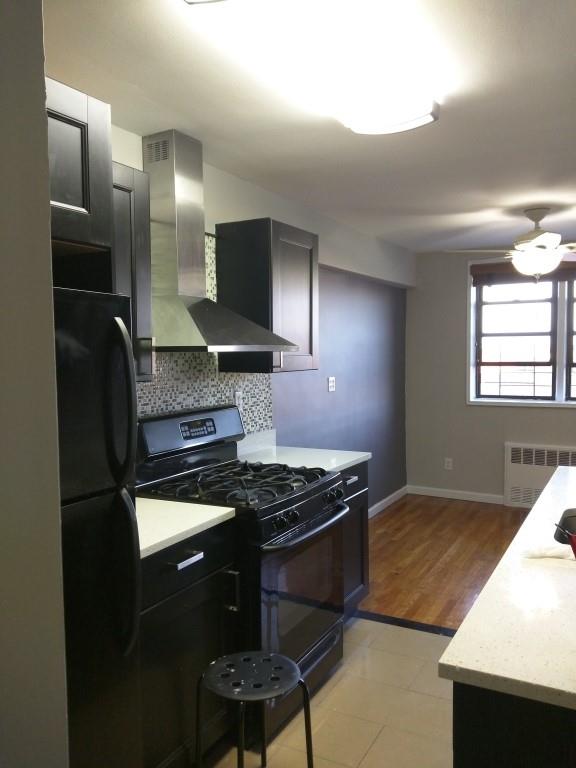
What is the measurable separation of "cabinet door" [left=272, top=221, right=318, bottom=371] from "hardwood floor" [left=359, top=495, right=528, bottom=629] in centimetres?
153

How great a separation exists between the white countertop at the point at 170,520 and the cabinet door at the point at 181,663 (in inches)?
7.8

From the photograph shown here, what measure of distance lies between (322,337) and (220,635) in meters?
2.71

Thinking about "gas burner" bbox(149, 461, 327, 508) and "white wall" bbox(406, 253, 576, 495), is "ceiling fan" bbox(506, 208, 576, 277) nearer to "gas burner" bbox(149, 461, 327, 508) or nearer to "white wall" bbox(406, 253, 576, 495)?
"white wall" bbox(406, 253, 576, 495)

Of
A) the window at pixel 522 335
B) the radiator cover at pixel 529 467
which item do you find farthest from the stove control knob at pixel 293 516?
the window at pixel 522 335

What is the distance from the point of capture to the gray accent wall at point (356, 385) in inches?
166

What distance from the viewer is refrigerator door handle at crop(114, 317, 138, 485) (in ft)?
5.16

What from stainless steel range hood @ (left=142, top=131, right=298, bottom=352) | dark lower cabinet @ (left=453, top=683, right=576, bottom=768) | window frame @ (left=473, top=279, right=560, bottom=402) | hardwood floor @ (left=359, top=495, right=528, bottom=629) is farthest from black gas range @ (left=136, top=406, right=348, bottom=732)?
window frame @ (left=473, top=279, right=560, bottom=402)

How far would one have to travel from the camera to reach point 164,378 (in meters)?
2.85

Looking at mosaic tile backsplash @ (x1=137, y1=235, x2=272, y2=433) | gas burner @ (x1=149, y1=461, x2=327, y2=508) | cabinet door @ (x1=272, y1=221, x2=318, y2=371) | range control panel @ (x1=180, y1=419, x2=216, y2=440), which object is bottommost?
gas burner @ (x1=149, y1=461, x2=327, y2=508)

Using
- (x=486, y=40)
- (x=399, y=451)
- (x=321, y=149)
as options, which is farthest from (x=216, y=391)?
(x=399, y=451)

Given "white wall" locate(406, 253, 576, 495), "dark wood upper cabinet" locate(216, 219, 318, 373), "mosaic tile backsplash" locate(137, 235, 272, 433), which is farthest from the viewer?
"white wall" locate(406, 253, 576, 495)

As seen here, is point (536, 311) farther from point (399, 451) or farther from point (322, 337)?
point (322, 337)

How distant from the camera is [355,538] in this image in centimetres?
314

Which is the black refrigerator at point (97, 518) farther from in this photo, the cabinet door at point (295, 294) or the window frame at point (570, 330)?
the window frame at point (570, 330)
